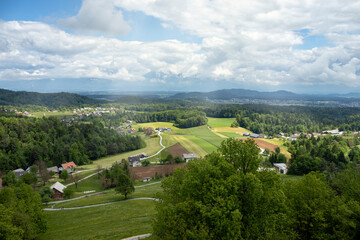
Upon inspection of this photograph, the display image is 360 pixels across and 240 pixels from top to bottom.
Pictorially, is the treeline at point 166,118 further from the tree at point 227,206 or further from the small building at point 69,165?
the tree at point 227,206

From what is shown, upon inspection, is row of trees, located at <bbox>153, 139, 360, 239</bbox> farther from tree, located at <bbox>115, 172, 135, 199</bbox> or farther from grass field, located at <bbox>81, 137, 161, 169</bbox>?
grass field, located at <bbox>81, 137, 161, 169</bbox>

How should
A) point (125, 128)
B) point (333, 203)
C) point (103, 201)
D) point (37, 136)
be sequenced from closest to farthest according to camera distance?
point (333, 203), point (103, 201), point (37, 136), point (125, 128)

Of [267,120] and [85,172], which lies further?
[267,120]

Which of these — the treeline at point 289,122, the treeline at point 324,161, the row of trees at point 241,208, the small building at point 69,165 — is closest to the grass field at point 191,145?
the treeline at point 324,161

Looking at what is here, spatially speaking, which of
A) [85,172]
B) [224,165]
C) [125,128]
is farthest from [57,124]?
[224,165]

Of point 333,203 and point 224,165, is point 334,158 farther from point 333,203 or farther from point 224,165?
point 224,165

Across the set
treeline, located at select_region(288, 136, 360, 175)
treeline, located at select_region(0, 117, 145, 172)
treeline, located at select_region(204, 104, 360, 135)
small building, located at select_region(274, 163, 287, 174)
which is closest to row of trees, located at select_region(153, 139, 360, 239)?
treeline, located at select_region(288, 136, 360, 175)

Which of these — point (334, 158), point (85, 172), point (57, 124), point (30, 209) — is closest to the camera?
point (30, 209)

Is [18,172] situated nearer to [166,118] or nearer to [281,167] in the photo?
[281,167]
